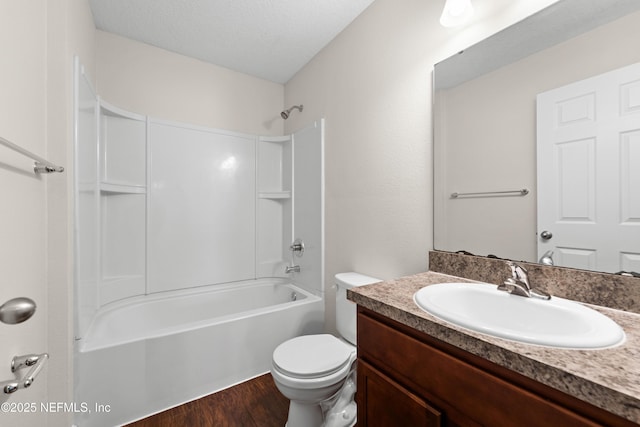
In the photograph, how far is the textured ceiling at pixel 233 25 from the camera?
5.48 ft

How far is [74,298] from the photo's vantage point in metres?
1.29

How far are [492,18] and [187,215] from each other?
2.41 metres

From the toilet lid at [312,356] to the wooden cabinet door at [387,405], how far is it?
401 mm

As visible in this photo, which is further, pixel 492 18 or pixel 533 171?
pixel 492 18

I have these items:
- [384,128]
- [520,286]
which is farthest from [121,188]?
[520,286]

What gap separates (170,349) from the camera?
61.7 inches

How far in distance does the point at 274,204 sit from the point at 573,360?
248cm

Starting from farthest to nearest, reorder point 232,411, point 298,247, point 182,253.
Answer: point 298,247, point 182,253, point 232,411

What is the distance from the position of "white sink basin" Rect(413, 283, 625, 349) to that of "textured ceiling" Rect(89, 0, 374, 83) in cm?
183

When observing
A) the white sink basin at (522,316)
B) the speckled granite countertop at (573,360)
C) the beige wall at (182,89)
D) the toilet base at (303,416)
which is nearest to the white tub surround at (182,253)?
the beige wall at (182,89)

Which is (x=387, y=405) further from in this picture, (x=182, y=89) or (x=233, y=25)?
(x=182, y=89)

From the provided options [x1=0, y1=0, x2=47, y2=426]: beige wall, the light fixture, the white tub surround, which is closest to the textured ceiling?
the white tub surround

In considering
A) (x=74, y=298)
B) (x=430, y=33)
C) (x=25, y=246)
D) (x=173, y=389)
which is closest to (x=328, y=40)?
(x=430, y=33)

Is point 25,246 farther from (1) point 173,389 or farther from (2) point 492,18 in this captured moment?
(2) point 492,18
